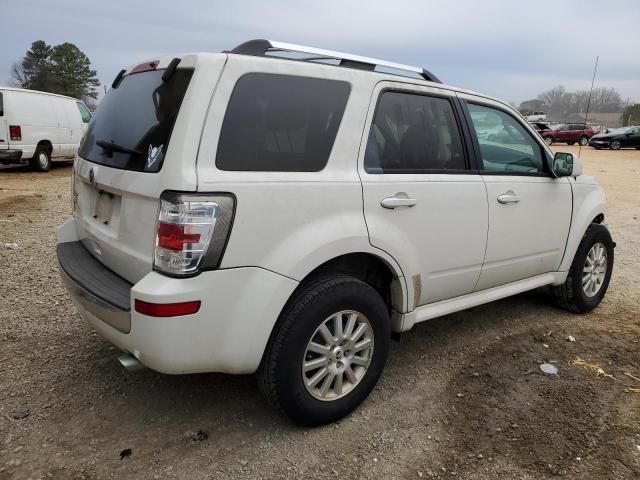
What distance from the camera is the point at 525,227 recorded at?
12.3 ft

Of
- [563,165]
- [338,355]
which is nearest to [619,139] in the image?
[563,165]

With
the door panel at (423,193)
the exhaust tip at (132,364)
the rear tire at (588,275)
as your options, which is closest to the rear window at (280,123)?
the door panel at (423,193)

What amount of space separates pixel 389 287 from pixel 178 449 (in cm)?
144

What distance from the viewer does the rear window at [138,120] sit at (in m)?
2.40

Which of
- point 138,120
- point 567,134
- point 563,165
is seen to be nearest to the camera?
point 138,120

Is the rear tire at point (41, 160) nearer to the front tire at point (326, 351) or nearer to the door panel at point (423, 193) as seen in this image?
the door panel at point (423, 193)

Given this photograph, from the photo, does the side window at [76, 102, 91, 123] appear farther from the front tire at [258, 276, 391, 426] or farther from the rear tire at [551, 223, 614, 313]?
the front tire at [258, 276, 391, 426]

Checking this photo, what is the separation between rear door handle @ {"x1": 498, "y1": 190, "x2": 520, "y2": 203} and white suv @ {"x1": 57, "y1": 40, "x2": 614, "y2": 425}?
0.05 feet

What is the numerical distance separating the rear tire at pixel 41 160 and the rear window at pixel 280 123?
493 inches

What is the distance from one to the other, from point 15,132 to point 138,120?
11.6 m

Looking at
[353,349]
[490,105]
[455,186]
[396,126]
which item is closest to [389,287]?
[353,349]

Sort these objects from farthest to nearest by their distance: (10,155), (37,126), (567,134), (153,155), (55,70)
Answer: (55,70), (567,134), (37,126), (10,155), (153,155)

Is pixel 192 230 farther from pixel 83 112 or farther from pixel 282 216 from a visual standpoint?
pixel 83 112

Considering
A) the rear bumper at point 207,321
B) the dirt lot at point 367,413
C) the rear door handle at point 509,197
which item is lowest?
the dirt lot at point 367,413
